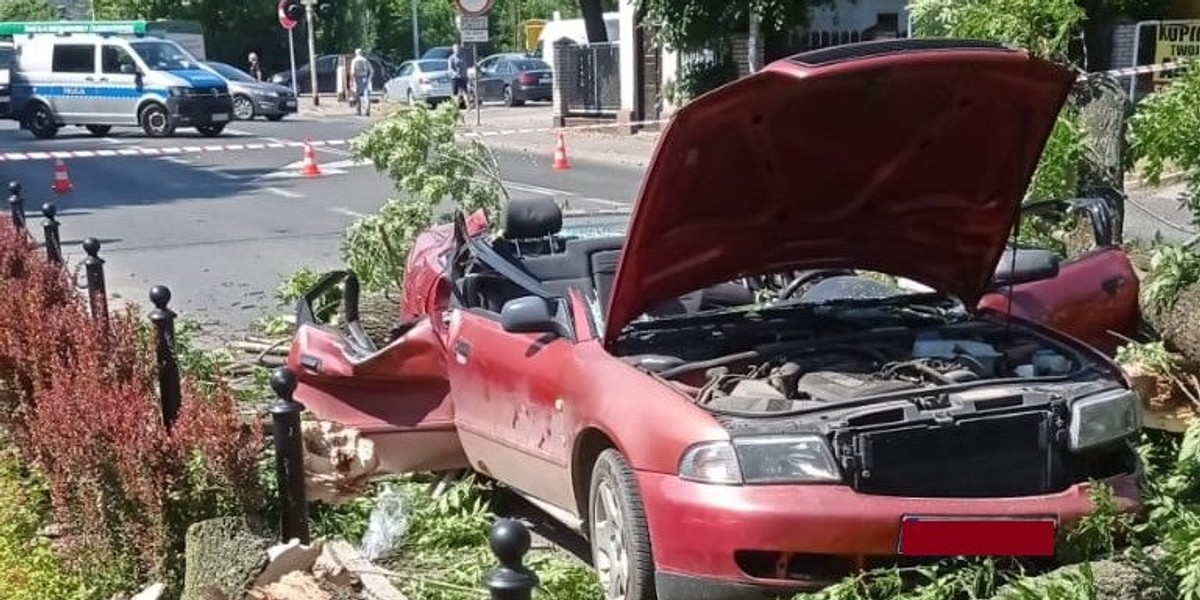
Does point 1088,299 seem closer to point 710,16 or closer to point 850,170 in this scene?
point 850,170

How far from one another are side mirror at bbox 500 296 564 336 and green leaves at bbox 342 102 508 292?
4.85 m

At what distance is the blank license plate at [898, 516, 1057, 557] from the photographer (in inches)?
155

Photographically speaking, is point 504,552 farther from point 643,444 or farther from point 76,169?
point 76,169

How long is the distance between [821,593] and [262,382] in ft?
16.3

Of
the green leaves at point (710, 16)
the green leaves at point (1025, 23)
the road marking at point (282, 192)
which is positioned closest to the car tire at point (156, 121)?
the road marking at point (282, 192)

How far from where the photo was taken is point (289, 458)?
15.5 ft

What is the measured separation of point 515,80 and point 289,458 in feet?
125

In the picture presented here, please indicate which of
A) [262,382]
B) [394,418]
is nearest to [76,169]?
[262,382]

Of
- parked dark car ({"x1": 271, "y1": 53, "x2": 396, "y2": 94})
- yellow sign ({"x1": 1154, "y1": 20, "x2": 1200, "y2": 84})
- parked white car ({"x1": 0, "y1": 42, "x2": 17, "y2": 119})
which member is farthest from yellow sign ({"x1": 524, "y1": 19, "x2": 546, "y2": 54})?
yellow sign ({"x1": 1154, "y1": 20, "x2": 1200, "y2": 84})

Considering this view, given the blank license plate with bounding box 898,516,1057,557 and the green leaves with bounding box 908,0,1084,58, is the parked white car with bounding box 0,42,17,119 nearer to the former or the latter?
the green leaves with bounding box 908,0,1084,58

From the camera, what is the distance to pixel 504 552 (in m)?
2.83

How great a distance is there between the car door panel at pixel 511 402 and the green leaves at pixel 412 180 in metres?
4.31

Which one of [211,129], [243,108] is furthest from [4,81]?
[211,129]

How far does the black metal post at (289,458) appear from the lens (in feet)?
15.3
